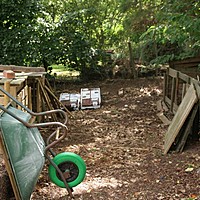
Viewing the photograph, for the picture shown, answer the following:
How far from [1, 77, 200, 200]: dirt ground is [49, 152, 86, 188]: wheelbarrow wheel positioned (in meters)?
0.28

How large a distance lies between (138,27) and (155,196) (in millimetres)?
7137

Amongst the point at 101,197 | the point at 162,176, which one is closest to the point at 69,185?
the point at 101,197

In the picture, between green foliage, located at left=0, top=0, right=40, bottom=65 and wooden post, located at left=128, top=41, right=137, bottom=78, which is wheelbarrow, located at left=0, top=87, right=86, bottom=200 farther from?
wooden post, located at left=128, top=41, right=137, bottom=78

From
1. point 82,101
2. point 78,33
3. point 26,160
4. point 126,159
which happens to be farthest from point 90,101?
point 26,160

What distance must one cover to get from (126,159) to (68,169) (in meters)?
1.73

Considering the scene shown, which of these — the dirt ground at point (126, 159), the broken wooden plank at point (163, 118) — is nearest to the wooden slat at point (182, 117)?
the dirt ground at point (126, 159)

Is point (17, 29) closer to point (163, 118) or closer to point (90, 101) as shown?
point (90, 101)

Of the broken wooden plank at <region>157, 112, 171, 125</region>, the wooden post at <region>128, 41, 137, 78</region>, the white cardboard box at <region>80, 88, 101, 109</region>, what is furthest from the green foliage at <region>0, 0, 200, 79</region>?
the white cardboard box at <region>80, 88, 101, 109</region>

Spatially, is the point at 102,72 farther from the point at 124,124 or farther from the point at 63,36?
the point at 124,124

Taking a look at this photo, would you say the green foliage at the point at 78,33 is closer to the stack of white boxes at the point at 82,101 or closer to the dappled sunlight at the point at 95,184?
the stack of white boxes at the point at 82,101

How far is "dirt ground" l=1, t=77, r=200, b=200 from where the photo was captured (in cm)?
420

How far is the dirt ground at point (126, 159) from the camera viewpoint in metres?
4.20

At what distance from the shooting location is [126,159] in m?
5.51

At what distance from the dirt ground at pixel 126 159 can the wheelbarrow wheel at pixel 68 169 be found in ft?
0.93
